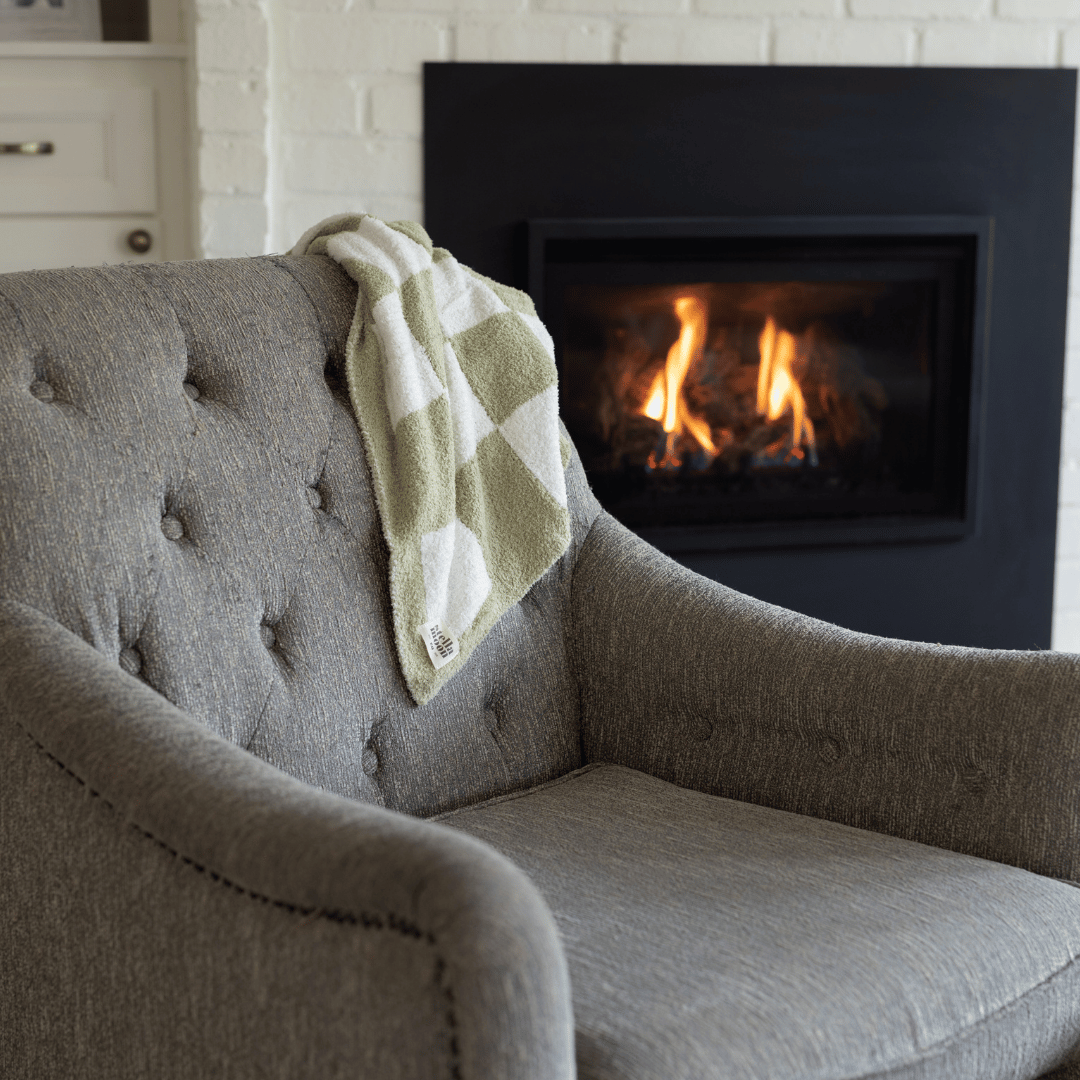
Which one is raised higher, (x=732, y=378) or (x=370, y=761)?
(x=732, y=378)

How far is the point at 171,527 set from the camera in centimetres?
113

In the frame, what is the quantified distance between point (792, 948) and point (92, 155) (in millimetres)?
2018

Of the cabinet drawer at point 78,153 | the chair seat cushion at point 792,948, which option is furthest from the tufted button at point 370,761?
the cabinet drawer at point 78,153

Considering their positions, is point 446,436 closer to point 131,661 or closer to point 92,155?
point 131,661

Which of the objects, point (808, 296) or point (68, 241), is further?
point (808, 296)

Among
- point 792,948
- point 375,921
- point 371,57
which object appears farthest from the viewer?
point 371,57

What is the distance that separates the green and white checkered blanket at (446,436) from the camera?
124 centimetres

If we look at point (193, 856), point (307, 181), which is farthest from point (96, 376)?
point (307, 181)

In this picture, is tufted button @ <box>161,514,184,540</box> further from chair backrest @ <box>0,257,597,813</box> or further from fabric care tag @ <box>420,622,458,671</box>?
fabric care tag @ <box>420,622,458,671</box>

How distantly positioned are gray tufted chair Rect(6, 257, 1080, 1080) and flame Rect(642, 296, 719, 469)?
45.0 inches

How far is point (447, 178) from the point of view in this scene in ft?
7.59

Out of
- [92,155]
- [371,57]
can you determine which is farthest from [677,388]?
[92,155]

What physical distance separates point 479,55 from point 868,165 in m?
0.77

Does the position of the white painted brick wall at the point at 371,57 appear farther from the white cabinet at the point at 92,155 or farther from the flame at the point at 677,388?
the flame at the point at 677,388
